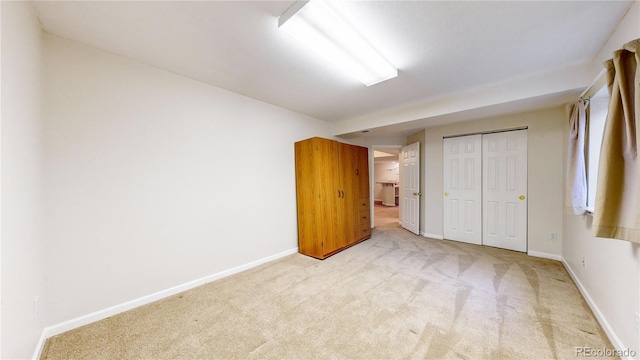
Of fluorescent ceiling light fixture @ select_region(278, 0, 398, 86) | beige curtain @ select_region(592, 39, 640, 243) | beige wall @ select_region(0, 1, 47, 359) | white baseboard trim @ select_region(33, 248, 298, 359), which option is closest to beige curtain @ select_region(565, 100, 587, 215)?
beige curtain @ select_region(592, 39, 640, 243)

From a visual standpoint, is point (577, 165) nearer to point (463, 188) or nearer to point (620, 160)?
point (620, 160)

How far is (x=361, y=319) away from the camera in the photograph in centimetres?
181

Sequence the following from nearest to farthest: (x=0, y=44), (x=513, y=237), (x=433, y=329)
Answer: (x=0, y=44) → (x=433, y=329) → (x=513, y=237)

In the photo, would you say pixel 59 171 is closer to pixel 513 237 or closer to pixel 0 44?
pixel 0 44

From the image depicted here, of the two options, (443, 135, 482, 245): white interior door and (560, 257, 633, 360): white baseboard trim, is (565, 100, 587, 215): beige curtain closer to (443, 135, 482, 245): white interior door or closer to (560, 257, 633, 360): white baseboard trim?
(560, 257, 633, 360): white baseboard trim

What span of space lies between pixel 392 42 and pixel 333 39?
51 centimetres

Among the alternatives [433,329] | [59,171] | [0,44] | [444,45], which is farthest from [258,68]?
[433,329]

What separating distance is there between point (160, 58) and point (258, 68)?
0.88 meters

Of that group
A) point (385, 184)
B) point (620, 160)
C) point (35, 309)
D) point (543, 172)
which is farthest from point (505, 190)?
point (385, 184)

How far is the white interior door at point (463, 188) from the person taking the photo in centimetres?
365

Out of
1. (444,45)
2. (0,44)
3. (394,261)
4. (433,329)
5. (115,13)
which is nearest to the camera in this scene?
(0,44)

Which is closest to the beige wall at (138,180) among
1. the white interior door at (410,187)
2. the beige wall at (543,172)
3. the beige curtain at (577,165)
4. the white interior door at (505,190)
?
the white interior door at (410,187)

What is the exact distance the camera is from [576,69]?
6.95 feet

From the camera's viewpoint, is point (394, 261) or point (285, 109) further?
point (285, 109)
